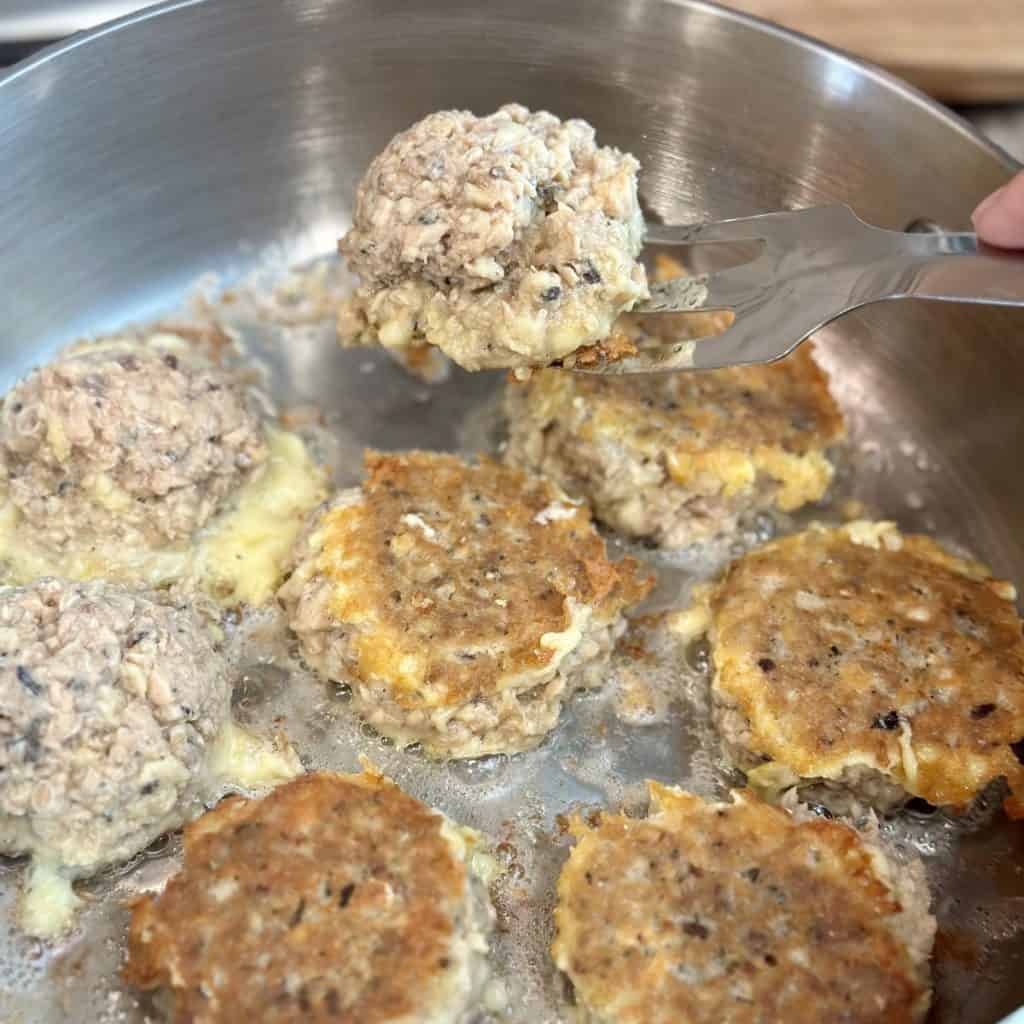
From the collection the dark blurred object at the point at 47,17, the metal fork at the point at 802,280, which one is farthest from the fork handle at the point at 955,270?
the dark blurred object at the point at 47,17

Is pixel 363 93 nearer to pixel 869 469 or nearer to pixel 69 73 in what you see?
pixel 69 73

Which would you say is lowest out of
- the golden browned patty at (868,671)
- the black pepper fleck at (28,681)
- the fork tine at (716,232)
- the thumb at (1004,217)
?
the golden browned patty at (868,671)

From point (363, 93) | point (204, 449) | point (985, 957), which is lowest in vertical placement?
point (985, 957)

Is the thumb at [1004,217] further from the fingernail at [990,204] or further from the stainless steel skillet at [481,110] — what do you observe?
the stainless steel skillet at [481,110]

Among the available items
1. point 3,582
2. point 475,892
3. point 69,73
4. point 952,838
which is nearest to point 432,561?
point 475,892

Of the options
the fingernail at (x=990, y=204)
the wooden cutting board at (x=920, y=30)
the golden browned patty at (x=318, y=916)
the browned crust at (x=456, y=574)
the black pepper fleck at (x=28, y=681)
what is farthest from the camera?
the wooden cutting board at (x=920, y=30)

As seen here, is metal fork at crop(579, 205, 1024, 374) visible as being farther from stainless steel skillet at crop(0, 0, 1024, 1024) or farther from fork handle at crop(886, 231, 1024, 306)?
stainless steel skillet at crop(0, 0, 1024, 1024)

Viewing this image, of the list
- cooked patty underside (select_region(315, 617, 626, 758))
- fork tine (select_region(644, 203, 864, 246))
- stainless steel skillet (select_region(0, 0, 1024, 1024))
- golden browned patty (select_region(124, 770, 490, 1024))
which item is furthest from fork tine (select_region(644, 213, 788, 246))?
golden browned patty (select_region(124, 770, 490, 1024))
